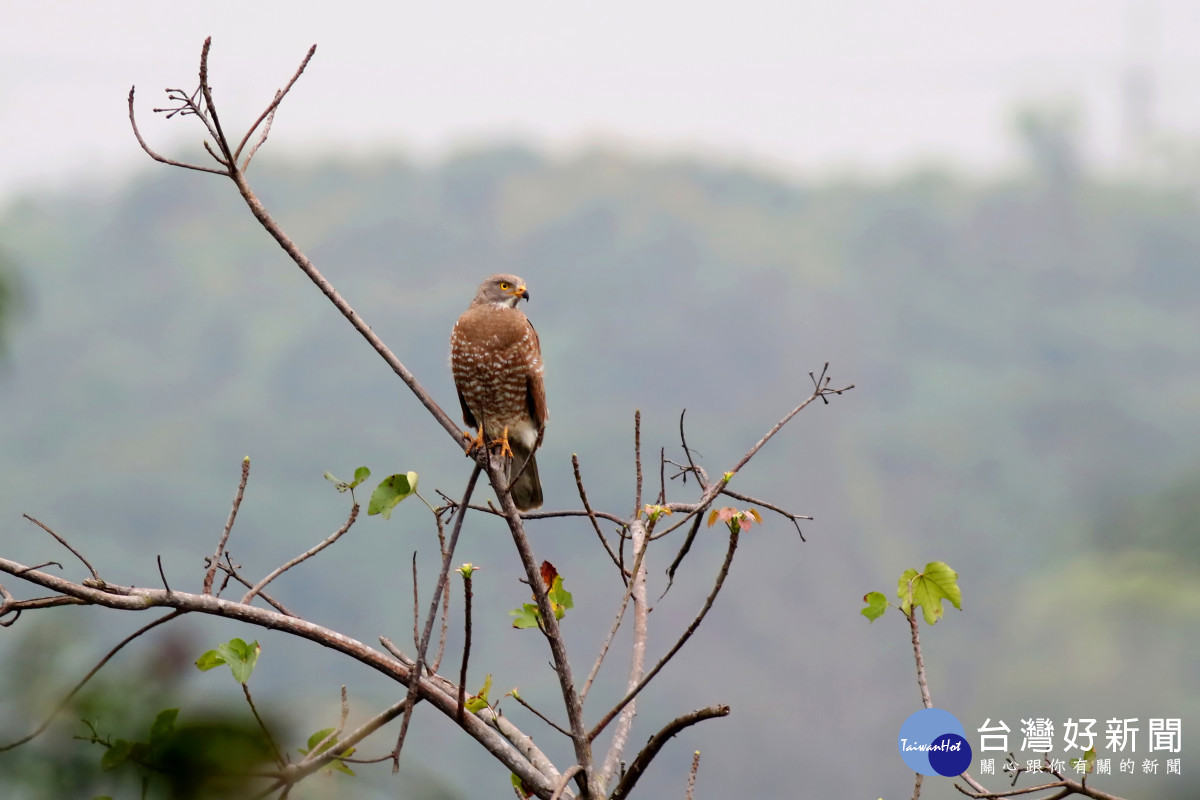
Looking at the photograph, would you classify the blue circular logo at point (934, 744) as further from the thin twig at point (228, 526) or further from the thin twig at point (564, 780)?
the thin twig at point (228, 526)

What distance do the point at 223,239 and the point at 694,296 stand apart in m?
40.0

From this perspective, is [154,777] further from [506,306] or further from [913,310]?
[913,310]

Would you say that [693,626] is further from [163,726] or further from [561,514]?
[163,726]

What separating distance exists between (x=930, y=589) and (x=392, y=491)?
54.2 inches

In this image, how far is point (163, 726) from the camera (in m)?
1.14

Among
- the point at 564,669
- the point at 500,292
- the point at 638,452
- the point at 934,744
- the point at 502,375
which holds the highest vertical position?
the point at 500,292

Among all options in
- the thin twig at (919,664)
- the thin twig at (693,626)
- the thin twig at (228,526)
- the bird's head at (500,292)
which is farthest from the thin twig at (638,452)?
the bird's head at (500,292)

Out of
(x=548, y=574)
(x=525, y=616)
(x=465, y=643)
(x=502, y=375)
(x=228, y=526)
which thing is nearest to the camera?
(x=465, y=643)

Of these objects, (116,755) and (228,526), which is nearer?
(116,755)

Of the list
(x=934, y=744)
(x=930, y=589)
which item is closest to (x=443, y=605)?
(x=930, y=589)

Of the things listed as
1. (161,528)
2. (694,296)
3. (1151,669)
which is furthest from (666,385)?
Result: (1151,669)

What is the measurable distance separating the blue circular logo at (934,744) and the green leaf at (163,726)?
7.81 ft

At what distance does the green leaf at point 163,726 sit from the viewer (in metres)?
1.13

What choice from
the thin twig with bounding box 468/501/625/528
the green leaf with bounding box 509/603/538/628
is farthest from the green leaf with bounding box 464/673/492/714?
the thin twig with bounding box 468/501/625/528
